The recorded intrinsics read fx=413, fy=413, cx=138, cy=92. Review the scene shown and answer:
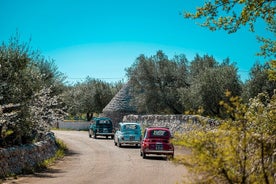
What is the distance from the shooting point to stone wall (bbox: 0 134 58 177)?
14.8 m

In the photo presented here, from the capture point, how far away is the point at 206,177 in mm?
6051

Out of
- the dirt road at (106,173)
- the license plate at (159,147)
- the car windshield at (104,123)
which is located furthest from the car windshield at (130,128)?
the car windshield at (104,123)

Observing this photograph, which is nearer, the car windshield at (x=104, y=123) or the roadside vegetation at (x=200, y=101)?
the roadside vegetation at (x=200, y=101)

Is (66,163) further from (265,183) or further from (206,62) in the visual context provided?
A: (206,62)

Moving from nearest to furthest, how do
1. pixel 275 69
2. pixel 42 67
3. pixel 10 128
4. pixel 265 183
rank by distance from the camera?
pixel 265 183 < pixel 275 69 < pixel 10 128 < pixel 42 67

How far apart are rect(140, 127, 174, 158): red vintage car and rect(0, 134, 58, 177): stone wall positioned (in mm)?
5176

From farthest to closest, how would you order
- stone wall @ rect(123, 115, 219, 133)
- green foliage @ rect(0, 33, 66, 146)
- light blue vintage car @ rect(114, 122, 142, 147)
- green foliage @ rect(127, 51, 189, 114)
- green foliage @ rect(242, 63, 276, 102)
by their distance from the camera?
green foliage @ rect(127, 51, 189, 114) < green foliage @ rect(242, 63, 276, 102) < stone wall @ rect(123, 115, 219, 133) < light blue vintage car @ rect(114, 122, 142, 147) < green foliage @ rect(0, 33, 66, 146)

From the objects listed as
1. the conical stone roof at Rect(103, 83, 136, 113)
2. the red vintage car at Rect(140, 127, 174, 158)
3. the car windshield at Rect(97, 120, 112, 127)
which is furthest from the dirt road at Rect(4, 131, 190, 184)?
the conical stone roof at Rect(103, 83, 136, 113)

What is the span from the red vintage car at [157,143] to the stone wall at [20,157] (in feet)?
17.0

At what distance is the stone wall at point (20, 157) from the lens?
48.5 feet

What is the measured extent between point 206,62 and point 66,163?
3059 cm

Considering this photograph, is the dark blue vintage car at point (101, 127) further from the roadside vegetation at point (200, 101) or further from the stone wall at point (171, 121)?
the roadside vegetation at point (200, 101)

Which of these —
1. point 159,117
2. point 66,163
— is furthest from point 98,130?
point 66,163

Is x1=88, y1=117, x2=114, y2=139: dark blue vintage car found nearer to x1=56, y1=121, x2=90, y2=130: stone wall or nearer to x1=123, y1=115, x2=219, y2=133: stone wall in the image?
x1=123, y1=115, x2=219, y2=133: stone wall
